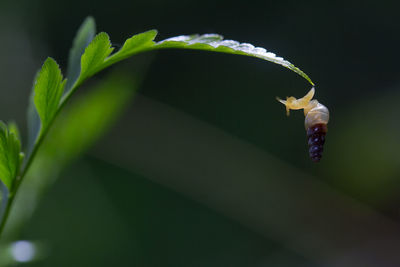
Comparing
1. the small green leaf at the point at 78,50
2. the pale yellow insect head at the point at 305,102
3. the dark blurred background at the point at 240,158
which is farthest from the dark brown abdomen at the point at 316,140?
the dark blurred background at the point at 240,158

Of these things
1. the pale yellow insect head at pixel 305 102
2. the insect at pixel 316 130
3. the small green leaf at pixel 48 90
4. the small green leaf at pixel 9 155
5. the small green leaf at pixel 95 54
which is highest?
the pale yellow insect head at pixel 305 102

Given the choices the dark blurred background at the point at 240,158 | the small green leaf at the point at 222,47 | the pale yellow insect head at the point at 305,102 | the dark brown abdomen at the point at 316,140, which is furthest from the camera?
the dark blurred background at the point at 240,158

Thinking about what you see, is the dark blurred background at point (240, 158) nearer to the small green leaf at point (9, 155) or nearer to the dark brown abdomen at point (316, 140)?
the small green leaf at point (9, 155)

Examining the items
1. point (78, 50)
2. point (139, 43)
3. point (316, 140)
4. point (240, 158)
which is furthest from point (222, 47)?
point (240, 158)

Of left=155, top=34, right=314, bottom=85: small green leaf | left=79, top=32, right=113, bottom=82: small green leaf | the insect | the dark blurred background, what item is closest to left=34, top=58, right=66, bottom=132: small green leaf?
left=79, top=32, right=113, bottom=82: small green leaf

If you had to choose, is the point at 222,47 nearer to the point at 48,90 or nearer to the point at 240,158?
the point at 48,90

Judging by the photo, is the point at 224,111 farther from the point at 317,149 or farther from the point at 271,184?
the point at 317,149

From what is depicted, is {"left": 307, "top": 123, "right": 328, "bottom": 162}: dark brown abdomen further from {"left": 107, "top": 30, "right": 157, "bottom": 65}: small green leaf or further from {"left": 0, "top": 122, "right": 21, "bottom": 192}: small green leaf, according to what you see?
{"left": 0, "top": 122, "right": 21, "bottom": 192}: small green leaf
